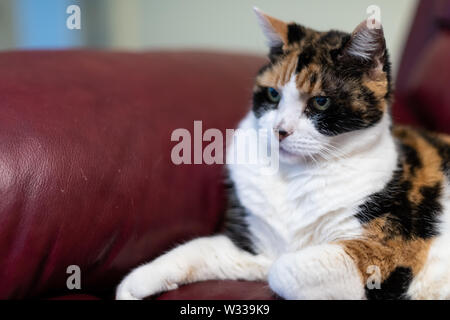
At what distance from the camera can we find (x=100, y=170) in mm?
830

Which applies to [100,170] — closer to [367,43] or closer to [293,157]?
[293,157]

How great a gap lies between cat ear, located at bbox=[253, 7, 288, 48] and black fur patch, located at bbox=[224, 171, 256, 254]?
0.31m

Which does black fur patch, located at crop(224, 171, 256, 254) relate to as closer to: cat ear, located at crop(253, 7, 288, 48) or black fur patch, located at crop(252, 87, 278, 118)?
black fur patch, located at crop(252, 87, 278, 118)

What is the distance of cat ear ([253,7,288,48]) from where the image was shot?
2.90 feet

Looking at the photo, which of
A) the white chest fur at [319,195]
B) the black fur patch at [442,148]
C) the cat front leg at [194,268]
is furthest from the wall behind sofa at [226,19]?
the cat front leg at [194,268]

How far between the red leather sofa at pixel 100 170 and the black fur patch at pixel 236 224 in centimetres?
5

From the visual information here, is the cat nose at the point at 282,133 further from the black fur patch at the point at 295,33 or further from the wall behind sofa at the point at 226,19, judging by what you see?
the wall behind sofa at the point at 226,19

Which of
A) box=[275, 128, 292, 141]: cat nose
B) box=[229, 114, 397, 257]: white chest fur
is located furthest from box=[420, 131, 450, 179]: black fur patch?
box=[275, 128, 292, 141]: cat nose

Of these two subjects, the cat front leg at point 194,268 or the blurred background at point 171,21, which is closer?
the cat front leg at point 194,268

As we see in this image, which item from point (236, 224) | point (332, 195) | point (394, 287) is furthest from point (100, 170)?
point (394, 287)

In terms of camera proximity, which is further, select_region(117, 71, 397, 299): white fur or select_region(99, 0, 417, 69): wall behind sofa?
select_region(99, 0, 417, 69): wall behind sofa

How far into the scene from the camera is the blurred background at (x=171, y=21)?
161cm
